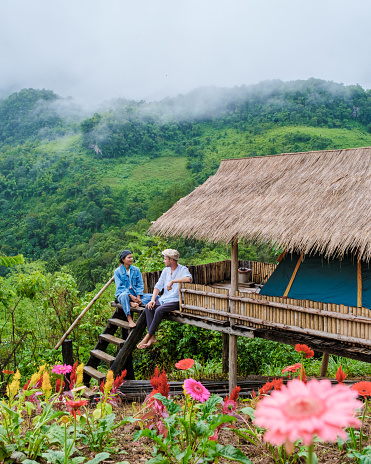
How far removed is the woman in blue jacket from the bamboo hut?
71cm

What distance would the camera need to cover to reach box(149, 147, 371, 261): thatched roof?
445cm

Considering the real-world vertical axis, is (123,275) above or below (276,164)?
below

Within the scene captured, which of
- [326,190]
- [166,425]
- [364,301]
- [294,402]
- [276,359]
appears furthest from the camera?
[276,359]

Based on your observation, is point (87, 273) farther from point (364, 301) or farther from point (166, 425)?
point (166, 425)

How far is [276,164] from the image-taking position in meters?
6.27

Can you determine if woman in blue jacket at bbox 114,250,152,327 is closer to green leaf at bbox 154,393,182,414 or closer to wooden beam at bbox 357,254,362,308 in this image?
wooden beam at bbox 357,254,362,308

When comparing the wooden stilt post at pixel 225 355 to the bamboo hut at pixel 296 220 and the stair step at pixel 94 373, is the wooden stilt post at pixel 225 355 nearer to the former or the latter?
the bamboo hut at pixel 296 220

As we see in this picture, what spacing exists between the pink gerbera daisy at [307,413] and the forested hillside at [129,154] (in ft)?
56.0

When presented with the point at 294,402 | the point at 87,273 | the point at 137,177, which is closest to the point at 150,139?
the point at 137,177

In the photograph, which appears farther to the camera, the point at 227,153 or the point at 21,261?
the point at 227,153

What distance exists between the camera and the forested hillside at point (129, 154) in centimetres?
3120

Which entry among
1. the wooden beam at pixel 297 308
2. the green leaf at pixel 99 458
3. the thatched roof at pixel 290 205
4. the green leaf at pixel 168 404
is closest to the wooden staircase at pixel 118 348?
the wooden beam at pixel 297 308

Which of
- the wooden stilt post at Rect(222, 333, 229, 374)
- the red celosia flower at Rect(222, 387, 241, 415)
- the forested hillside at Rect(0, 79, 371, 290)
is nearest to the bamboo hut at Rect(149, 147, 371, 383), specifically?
the red celosia flower at Rect(222, 387, 241, 415)

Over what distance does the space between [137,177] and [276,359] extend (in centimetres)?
3809
